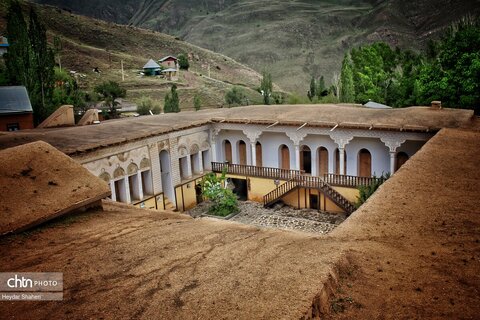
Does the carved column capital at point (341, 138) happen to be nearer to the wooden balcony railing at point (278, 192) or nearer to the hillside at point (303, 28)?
the wooden balcony railing at point (278, 192)

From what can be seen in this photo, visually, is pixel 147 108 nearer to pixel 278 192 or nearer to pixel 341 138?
pixel 278 192

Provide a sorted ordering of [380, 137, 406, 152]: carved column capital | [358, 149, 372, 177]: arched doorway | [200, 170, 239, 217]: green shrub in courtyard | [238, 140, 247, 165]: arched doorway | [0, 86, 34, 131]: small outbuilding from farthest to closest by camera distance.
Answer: [0, 86, 34, 131]: small outbuilding → [238, 140, 247, 165]: arched doorway → [358, 149, 372, 177]: arched doorway → [200, 170, 239, 217]: green shrub in courtyard → [380, 137, 406, 152]: carved column capital

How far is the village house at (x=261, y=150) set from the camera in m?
21.1

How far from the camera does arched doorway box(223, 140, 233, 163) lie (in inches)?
1137

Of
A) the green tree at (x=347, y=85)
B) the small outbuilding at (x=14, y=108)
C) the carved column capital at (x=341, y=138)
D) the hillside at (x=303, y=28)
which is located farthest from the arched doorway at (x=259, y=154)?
the hillside at (x=303, y=28)

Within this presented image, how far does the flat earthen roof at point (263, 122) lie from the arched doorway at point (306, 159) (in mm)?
2325

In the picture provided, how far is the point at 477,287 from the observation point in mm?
5254

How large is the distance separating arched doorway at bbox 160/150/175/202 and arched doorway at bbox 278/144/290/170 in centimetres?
715

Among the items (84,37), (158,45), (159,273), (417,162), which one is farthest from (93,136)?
(158,45)

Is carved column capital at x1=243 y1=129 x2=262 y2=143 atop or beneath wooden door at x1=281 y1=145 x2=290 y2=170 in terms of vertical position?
atop

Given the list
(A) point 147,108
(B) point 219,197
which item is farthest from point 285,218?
(A) point 147,108

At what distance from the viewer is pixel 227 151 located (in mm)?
29094

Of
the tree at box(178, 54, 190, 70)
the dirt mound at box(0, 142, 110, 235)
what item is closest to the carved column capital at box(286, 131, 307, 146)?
the dirt mound at box(0, 142, 110, 235)

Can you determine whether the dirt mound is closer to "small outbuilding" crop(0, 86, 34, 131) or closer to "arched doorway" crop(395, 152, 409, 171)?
"arched doorway" crop(395, 152, 409, 171)
